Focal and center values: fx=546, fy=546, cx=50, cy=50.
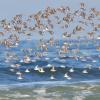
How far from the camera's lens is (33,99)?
2658 cm

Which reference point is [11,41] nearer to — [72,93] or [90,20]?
[90,20]

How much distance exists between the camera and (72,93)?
28.3m

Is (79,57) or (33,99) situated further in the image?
(79,57)

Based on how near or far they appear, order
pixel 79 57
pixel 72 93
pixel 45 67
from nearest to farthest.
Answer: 1. pixel 72 93
2. pixel 45 67
3. pixel 79 57

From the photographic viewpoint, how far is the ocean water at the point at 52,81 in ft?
91.0

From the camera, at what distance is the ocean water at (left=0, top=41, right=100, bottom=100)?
27734mm

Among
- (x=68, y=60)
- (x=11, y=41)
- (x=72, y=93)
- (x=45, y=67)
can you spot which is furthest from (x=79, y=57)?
(x=72, y=93)

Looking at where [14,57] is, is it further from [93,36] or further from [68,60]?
[93,36]

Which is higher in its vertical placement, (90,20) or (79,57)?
(90,20)

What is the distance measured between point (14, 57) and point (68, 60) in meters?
4.63

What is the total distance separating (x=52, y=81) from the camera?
33.5m

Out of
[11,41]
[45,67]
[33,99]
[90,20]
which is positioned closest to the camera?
[33,99]

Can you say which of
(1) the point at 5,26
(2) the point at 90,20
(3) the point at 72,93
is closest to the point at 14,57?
(1) the point at 5,26

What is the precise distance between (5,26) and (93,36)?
213 inches
